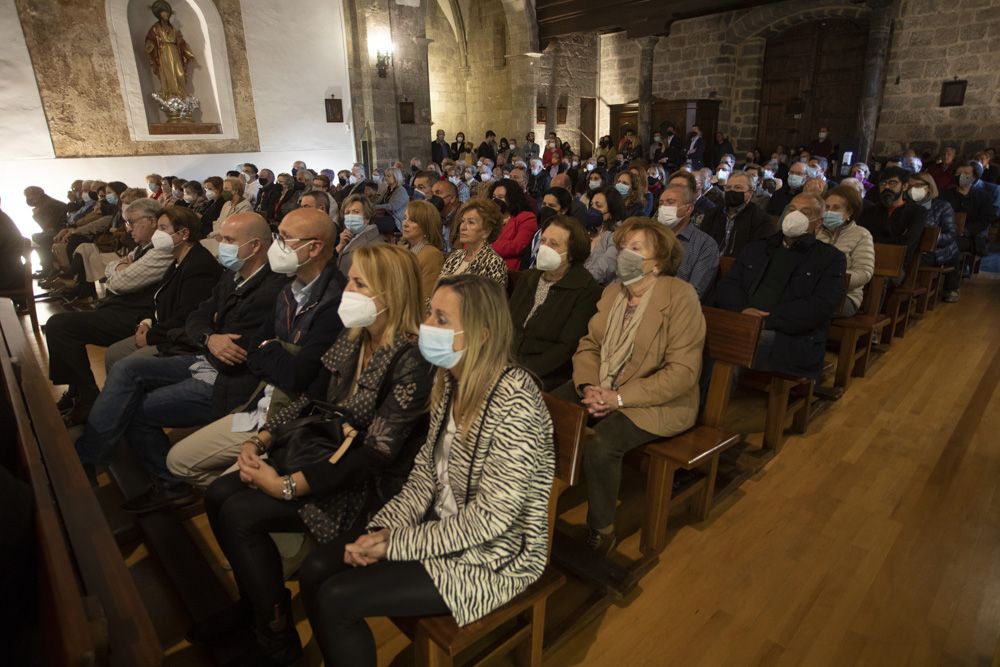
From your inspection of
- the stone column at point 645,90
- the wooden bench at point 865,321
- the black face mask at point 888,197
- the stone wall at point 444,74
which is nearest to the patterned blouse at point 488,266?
the wooden bench at point 865,321

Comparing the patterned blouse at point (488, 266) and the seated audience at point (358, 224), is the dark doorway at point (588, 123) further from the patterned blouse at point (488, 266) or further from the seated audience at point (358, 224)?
the patterned blouse at point (488, 266)

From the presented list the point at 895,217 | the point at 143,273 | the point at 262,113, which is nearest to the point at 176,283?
the point at 143,273

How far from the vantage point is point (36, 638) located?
1.32 m

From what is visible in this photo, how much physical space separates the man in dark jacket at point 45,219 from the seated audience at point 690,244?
845 cm

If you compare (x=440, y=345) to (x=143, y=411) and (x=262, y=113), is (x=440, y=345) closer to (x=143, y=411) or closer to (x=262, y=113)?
(x=143, y=411)

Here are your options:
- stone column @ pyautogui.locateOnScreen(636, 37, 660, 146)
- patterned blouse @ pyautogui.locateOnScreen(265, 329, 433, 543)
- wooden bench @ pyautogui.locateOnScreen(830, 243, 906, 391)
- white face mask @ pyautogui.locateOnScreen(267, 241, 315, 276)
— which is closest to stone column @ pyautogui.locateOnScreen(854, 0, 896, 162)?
stone column @ pyautogui.locateOnScreen(636, 37, 660, 146)

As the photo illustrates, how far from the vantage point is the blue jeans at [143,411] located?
8.91 feet

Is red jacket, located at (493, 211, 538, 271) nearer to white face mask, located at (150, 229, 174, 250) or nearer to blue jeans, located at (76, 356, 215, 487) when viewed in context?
white face mask, located at (150, 229, 174, 250)

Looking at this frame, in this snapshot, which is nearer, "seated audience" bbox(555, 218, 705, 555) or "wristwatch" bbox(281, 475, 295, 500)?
"wristwatch" bbox(281, 475, 295, 500)

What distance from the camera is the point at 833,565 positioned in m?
2.39

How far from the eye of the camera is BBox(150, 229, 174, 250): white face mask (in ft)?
11.2

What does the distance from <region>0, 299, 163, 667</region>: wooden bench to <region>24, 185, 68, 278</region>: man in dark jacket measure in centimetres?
806

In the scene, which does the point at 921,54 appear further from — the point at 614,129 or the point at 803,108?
the point at 614,129

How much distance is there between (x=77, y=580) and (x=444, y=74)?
717 inches
